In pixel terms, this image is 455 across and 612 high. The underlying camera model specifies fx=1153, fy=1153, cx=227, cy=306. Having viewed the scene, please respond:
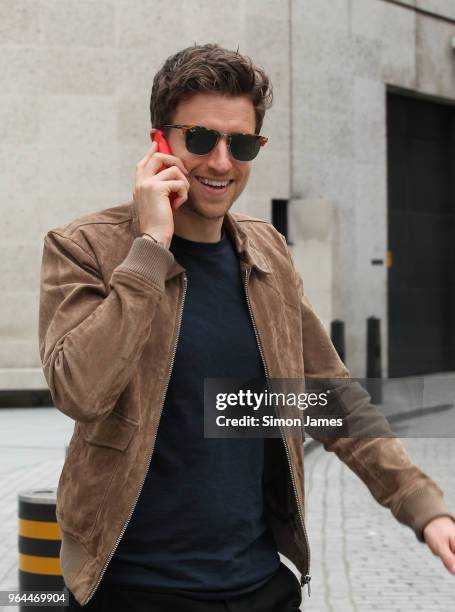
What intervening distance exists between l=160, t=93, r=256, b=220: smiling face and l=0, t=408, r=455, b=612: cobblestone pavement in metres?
3.90

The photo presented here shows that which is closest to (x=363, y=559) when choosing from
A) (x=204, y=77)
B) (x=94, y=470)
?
(x=94, y=470)

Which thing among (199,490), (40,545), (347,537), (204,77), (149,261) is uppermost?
(204,77)

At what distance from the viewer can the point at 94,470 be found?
2361 mm

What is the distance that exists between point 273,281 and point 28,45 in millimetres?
13830

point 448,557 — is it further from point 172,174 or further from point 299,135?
point 299,135

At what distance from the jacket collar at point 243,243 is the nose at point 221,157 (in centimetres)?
21

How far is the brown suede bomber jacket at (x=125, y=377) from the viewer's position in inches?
88.8

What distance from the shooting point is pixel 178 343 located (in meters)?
2.46

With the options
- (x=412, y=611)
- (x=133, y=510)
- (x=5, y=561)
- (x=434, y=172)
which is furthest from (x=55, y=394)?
(x=434, y=172)

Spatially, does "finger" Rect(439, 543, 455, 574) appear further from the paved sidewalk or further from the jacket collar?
the paved sidewalk

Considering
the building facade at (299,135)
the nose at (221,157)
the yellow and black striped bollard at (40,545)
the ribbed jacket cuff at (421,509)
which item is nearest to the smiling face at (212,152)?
the nose at (221,157)

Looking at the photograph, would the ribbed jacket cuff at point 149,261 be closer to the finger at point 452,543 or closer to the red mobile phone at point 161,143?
the red mobile phone at point 161,143

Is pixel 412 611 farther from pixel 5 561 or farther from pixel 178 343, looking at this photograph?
pixel 178 343

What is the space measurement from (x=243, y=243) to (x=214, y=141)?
29cm
